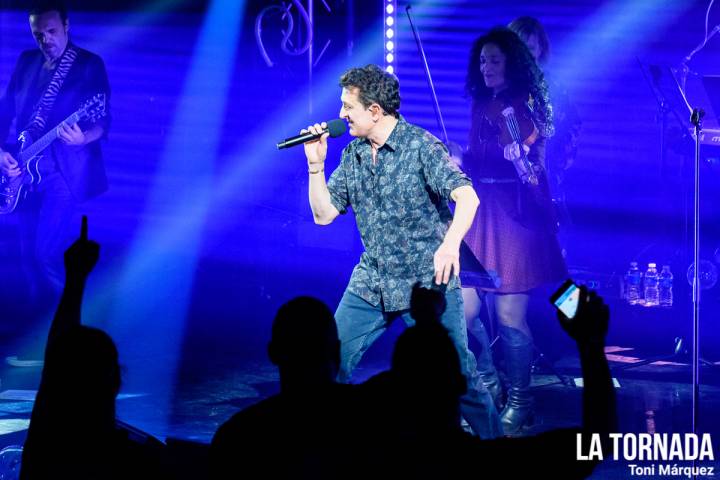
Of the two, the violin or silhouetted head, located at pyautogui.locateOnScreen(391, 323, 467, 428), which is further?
the violin

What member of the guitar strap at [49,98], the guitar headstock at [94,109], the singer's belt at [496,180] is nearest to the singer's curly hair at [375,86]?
the singer's belt at [496,180]

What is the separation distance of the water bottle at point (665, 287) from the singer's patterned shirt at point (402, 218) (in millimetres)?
4994

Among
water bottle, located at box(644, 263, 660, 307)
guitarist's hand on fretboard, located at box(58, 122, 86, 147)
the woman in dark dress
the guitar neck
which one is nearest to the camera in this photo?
the woman in dark dress

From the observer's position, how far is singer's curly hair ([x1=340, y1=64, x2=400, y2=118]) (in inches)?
179

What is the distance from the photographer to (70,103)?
28.3 feet

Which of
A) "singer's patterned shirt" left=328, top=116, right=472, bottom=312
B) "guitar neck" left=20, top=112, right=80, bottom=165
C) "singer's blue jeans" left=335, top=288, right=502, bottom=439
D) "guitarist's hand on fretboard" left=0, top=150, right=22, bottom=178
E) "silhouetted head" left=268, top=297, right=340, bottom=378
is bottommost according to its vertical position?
"singer's blue jeans" left=335, top=288, right=502, bottom=439

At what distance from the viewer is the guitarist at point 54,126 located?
8586 mm

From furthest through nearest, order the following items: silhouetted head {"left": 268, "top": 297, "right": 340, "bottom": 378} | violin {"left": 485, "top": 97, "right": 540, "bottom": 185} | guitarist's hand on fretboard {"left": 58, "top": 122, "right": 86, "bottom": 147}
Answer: guitarist's hand on fretboard {"left": 58, "top": 122, "right": 86, "bottom": 147} → violin {"left": 485, "top": 97, "right": 540, "bottom": 185} → silhouetted head {"left": 268, "top": 297, "right": 340, "bottom": 378}

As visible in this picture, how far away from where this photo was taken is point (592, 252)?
32.5 feet

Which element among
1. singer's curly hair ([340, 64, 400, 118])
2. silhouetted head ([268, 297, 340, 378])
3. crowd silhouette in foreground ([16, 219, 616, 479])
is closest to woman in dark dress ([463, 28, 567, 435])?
singer's curly hair ([340, 64, 400, 118])

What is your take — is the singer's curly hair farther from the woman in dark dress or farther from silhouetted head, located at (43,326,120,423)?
silhouetted head, located at (43,326,120,423)

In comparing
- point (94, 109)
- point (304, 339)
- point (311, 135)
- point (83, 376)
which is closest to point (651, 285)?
point (94, 109)

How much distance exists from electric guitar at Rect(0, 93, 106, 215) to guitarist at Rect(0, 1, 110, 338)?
0.12 ft

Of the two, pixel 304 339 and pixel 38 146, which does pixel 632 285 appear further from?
pixel 304 339
